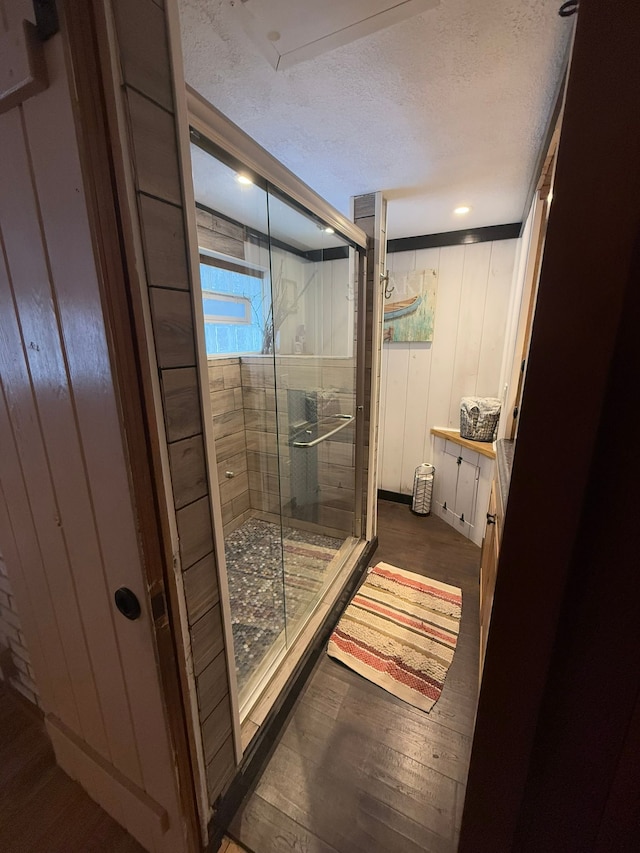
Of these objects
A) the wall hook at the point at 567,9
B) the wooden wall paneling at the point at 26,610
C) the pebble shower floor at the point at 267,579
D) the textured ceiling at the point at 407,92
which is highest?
the textured ceiling at the point at 407,92

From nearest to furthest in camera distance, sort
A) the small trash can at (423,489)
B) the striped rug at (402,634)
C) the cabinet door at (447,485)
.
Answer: the striped rug at (402,634)
the cabinet door at (447,485)
the small trash can at (423,489)

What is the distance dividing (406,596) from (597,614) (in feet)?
5.75

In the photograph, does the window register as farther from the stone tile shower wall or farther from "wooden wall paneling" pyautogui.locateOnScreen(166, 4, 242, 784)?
"wooden wall paneling" pyautogui.locateOnScreen(166, 4, 242, 784)

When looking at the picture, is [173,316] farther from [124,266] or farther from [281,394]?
[281,394]

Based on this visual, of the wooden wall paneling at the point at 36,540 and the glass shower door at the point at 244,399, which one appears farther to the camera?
the glass shower door at the point at 244,399

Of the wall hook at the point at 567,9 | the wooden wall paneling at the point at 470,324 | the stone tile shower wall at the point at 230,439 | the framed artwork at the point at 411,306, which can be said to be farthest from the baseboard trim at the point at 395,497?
the wall hook at the point at 567,9

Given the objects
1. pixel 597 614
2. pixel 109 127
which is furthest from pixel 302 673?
pixel 109 127

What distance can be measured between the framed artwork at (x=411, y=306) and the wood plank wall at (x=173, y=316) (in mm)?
2403

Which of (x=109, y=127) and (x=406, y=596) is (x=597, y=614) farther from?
(x=406, y=596)

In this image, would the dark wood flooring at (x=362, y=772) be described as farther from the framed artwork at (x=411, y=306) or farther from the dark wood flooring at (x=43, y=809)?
the framed artwork at (x=411, y=306)

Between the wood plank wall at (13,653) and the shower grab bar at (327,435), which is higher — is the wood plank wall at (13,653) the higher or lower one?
the lower one

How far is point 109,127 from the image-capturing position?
519 millimetres

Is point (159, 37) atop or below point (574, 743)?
atop

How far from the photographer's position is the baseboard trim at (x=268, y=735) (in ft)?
3.24
